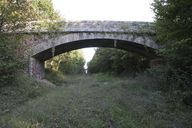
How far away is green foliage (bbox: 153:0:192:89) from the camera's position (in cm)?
1174

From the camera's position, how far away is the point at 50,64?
2838 centimetres

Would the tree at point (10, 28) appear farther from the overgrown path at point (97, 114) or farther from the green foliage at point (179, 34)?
the green foliage at point (179, 34)

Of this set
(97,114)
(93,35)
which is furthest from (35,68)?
(97,114)

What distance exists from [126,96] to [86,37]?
8539 mm

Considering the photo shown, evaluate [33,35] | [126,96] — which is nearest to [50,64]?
[33,35]

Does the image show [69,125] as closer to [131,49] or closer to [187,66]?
[187,66]

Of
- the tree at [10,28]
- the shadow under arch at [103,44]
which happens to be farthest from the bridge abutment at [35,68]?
the tree at [10,28]

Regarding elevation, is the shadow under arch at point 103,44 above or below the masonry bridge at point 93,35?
below

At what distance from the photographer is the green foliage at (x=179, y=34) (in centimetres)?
1174

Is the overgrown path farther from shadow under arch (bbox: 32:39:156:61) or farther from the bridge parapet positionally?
shadow under arch (bbox: 32:39:156:61)

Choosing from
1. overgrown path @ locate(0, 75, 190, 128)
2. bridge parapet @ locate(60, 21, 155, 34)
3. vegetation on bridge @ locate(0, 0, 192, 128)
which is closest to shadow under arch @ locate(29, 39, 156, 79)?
bridge parapet @ locate(60, 21, 155, 34)

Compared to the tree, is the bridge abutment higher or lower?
lower

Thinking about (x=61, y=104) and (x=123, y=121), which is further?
(x=61, y=104)

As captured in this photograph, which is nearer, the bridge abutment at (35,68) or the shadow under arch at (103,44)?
the bridge abutment at (35,68)
